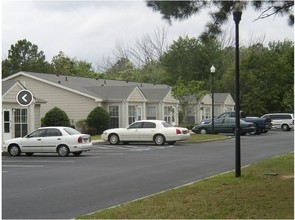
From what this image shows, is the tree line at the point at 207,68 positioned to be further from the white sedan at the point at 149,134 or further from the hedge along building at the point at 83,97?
the white sedan at the point at 149,134

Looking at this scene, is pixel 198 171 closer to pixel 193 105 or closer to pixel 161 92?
pixel 161 92

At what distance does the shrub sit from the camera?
38925 mm

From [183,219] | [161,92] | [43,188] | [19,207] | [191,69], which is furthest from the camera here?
[191,69]

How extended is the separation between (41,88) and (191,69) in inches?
1513

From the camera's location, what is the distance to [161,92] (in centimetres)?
4700

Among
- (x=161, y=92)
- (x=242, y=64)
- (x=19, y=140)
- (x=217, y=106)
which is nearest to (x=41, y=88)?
(x=161, y=92)

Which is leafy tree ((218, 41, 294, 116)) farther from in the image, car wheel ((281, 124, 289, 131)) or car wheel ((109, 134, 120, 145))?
car wheel ((109, 134, 120, 145))

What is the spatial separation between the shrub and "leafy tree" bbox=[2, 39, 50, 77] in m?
32.1

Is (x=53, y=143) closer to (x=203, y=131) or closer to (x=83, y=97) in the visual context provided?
(x=83, y=97)

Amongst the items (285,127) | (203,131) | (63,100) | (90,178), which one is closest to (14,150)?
(90,178)

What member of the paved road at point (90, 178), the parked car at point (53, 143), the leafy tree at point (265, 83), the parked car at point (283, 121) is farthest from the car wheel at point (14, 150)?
the leafy tree at point (265, 83)

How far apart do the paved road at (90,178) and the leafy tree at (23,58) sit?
159 ft

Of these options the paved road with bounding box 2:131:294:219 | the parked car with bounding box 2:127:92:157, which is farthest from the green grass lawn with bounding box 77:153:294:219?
the parked car with bounding box 2:127:92:157

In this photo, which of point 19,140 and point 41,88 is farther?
point 41,88
